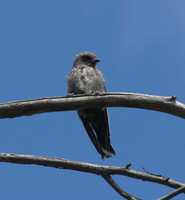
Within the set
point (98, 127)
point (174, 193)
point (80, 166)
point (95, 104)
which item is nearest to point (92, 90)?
point (98, 127)

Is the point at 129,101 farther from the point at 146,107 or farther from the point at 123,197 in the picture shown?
the point at 123,197

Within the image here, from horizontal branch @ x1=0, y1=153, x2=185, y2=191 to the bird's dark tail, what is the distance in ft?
8.10

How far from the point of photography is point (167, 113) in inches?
202

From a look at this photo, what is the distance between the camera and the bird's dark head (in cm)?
1168

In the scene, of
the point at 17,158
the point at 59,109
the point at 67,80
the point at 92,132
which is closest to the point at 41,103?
the point at 59,109

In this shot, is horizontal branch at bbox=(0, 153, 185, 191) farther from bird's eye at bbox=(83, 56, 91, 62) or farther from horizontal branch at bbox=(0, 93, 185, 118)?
bird's eye at bbox=(83, 56, 91, 62)

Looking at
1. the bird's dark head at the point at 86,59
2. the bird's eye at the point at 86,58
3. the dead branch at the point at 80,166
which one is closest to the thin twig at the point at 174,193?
the dead branch at the point at 80,166

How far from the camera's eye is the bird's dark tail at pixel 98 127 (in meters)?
8.15

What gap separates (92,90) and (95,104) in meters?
5.30

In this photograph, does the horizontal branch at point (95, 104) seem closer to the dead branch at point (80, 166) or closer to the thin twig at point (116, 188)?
the dead branch at point (80, 166)

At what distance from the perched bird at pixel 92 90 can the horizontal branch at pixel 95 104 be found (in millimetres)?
2312

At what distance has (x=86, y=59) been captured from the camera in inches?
464

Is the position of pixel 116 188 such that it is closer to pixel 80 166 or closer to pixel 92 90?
pixel 80 166

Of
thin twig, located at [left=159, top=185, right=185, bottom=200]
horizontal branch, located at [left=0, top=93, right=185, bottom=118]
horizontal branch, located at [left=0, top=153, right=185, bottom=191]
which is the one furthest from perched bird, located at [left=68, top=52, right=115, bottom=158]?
thin twig, located at [left=159, top=185, right=185, bottom=200]
